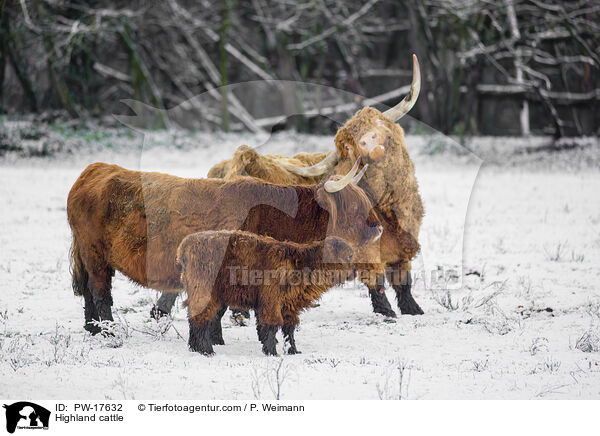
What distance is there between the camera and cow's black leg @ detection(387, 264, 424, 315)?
251 inches

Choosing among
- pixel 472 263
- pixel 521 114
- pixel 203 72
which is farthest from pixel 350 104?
pixel 203 72

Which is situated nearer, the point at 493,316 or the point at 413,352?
the point at 413,352

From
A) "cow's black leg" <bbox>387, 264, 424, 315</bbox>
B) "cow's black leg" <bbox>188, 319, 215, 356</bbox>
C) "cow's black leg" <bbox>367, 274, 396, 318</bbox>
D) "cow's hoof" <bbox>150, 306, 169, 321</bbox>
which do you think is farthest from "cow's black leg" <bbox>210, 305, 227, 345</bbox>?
"cow's black leg" <bbox>387, 264, 424, 315</bbox>

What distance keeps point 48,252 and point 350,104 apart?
4216 millimetres


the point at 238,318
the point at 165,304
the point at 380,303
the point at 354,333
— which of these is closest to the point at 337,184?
the point at 354,333

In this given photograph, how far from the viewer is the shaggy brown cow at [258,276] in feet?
15.8

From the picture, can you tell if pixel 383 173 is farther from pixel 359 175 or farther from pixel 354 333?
pixel 354 333

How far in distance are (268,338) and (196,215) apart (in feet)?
3.55

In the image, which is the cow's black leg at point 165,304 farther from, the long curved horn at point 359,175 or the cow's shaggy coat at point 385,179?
the long curved horn at point 359,175

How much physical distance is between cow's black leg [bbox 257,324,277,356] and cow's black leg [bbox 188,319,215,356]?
0.37 meters

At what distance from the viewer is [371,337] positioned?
5648mm

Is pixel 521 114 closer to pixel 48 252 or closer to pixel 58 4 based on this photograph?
pixel 58 4

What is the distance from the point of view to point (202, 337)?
496 cm
